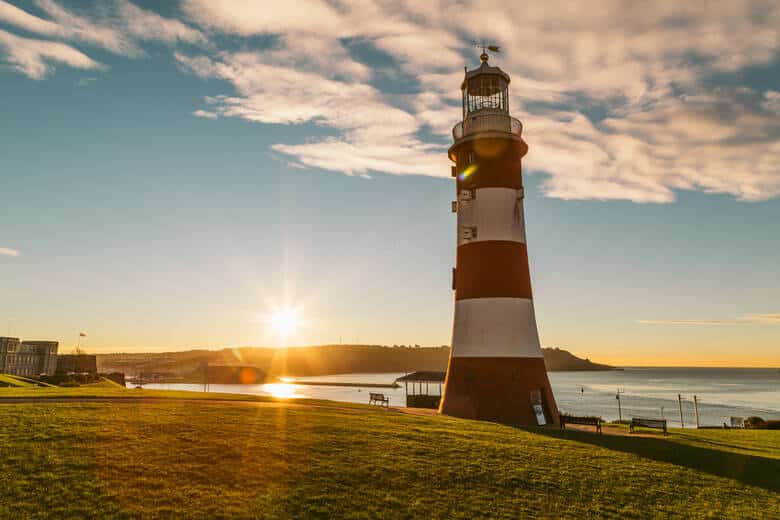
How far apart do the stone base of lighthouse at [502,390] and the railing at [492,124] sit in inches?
463

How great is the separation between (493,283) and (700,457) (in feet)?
36.4

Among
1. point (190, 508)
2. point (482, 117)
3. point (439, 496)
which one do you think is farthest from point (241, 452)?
point (482, 117)

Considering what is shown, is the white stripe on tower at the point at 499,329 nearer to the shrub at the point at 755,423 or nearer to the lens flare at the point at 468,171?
the lens flare at the point at 468,171

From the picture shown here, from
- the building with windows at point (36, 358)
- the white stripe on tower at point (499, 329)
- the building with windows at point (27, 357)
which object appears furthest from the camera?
the building with windows at point (36, 358)

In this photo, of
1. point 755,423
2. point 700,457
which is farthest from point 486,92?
point 755,423

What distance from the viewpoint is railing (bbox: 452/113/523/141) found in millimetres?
26422

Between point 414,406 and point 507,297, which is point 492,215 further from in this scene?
point 414,406

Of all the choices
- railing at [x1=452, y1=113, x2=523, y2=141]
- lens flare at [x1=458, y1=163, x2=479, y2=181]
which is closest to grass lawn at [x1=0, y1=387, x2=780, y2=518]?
lens flare at [x1=458, y1=163, x2=479, y2=181]

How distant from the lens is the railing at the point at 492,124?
2642 centimetres

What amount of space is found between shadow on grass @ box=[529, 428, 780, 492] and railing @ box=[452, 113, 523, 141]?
14.9 meters

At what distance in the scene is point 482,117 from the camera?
2666cm

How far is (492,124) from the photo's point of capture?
26.4 m

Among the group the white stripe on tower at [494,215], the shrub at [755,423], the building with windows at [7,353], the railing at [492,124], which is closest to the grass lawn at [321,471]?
the white stripe on tower at [494,215]

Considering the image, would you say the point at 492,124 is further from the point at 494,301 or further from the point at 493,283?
the point at 494,301
